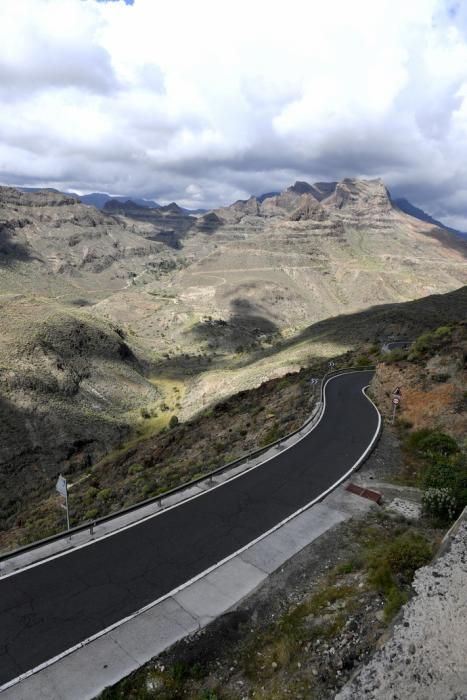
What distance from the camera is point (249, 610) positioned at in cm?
1051

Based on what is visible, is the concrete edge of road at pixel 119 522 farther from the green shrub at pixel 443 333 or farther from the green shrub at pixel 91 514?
the green shrub at pixel 443 333

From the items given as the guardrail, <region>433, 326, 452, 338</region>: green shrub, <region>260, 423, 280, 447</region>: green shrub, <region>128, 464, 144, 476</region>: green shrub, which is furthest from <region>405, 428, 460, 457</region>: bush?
<region>128, 464, 144, 476</region>: green shrub

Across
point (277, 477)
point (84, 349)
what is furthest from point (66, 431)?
point (277, 477)

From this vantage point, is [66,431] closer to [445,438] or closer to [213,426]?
[213,426]

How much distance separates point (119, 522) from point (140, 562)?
94.6 inches

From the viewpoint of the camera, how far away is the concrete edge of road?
12.2 metres

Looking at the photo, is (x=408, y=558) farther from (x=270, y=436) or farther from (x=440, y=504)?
(x=270, y=436)

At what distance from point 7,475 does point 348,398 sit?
104 ft

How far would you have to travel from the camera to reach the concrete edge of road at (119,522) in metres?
12.2

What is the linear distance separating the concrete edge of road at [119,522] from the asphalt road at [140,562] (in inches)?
9.8

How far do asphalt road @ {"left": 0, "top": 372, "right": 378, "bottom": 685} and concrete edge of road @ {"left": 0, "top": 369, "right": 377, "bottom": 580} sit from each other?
25cm

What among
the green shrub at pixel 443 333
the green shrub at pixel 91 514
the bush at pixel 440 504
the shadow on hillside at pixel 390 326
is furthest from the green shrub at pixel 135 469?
the shadow on hillside at pixel 390 326

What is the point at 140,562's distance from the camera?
1237cm

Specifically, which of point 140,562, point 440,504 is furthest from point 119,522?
point 440,504
